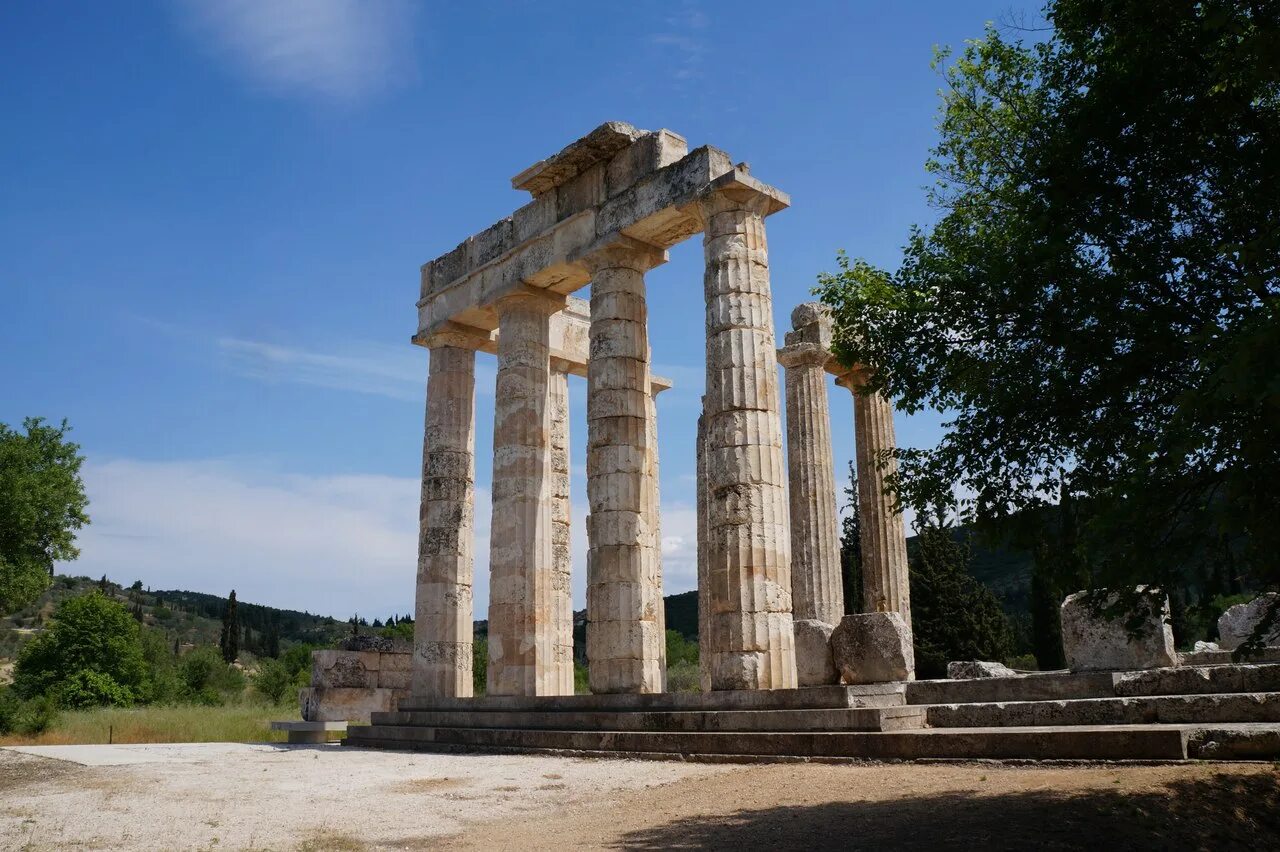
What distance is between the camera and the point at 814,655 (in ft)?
42.3

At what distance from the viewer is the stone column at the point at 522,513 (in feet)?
58.2

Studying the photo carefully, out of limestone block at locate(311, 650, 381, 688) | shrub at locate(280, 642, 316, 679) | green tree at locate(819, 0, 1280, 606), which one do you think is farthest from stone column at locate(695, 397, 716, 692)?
shrub at locate(280, 642, 316, 679)

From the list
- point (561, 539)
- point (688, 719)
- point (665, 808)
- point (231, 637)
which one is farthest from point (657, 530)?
point (231, 637)

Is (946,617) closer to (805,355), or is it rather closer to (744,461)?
(805,355)

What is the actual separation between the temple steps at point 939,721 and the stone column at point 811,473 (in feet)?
21.4

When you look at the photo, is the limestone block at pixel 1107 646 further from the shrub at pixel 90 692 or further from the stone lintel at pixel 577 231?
the shrub at pixel 90 692

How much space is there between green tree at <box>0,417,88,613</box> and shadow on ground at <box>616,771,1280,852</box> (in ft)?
106

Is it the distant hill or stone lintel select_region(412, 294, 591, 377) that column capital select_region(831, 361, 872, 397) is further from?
the distant hill

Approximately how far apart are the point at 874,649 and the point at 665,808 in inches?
176

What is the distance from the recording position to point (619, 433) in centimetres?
1630

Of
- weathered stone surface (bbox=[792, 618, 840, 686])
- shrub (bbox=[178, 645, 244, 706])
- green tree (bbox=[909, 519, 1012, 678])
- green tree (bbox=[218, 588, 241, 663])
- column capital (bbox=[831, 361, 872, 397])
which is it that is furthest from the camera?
green tree (bbox=[218, 588, 241, 663])

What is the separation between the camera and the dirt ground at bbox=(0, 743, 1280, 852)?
6844mm

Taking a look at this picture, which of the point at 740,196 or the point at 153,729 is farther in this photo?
the point at 153,729

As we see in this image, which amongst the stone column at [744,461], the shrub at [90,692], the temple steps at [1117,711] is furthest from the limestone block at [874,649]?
the shrub at [90,692]
